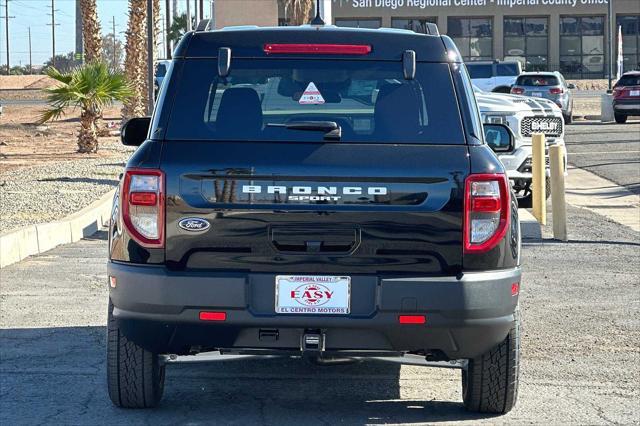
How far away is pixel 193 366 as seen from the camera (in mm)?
7559

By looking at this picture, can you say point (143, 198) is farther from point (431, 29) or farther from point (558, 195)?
point (558, 195)

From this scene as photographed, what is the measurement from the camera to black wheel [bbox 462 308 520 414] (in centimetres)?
606

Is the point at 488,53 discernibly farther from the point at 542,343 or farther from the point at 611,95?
the point at 542,343

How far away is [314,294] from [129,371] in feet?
3.76

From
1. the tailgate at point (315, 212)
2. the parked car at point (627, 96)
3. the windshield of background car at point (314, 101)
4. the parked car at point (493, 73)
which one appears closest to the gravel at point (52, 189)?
the windshield of background car at point (314, 101)

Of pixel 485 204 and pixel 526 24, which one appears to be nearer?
pixel 485 204

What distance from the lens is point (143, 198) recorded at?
18.4 ft

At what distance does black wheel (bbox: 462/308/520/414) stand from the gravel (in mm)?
7807

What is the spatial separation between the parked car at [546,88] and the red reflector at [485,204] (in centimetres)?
3261

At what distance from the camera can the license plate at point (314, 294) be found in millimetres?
5547

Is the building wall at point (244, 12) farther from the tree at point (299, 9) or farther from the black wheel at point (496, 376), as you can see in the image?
the black wheel at point (496, 376)

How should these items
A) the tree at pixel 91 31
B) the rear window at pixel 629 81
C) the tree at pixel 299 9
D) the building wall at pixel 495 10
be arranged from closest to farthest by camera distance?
the tree at pixel 91 31
the rear window at pixel 629 81
the tree at pixel 299 9
the building wall at pixel 495 10

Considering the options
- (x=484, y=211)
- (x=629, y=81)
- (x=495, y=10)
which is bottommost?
(x=484, y=211)

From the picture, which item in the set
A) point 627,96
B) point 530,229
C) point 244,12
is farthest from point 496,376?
point 244,12
